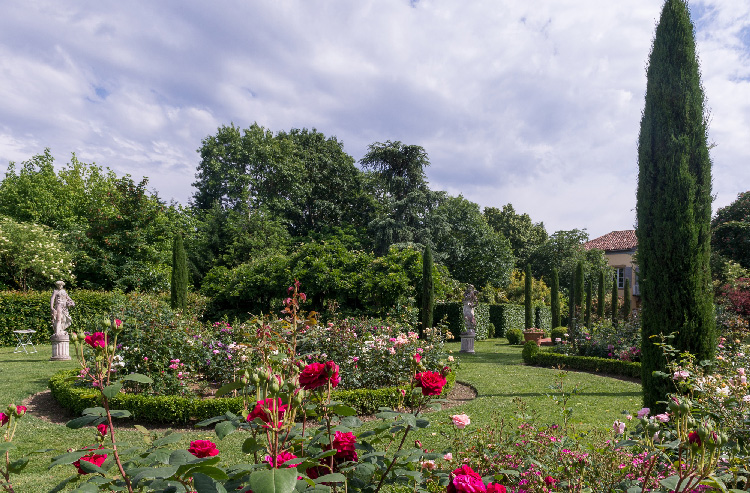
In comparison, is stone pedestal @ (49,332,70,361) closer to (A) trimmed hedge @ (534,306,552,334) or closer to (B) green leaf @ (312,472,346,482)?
(B) green leaf @ (312,472,346,482)

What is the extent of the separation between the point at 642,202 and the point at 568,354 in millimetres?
7063

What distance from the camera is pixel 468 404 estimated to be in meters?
7.07

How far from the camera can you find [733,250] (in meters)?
22.4

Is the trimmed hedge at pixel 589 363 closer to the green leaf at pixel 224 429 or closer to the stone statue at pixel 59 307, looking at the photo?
the green leaf at pixel 224 429

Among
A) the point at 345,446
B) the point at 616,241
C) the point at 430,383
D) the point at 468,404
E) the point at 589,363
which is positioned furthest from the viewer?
the point at 616,241

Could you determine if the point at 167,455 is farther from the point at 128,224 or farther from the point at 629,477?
the point at 128,224

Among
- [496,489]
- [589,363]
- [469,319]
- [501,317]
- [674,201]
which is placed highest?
[674,201]

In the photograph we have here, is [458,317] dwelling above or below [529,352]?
above

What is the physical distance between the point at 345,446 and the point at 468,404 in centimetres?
607

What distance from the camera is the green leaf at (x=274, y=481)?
38.7 inches

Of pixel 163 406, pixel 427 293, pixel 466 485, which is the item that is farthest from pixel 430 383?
pixel 427 293

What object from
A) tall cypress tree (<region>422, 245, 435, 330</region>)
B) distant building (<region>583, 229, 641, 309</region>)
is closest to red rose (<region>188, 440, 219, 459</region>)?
tall cypress tree (<region>422, 245, 435, 330</region>)

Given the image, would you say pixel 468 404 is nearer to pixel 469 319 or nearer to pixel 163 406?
pixel 163 406

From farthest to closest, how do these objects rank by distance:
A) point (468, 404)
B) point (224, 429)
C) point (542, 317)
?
point (542, 317), point (468, 404), point (224, 429)
